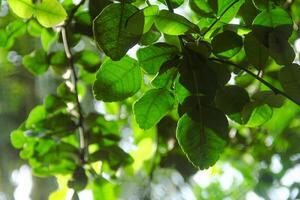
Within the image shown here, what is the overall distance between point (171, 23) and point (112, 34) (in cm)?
6

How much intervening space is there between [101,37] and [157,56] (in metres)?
0.07

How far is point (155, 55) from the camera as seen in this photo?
1.84 ft

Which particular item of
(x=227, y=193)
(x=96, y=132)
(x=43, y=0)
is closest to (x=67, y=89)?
(x=96, y=132)

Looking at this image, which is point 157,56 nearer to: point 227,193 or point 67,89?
point 67,89

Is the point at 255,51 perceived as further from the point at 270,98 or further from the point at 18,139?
the point at 18,139

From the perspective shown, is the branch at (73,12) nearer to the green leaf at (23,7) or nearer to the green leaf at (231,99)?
the green leaf at (23,7)

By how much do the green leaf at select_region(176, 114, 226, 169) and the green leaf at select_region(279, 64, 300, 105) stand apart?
9 cm

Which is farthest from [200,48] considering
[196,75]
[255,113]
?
[255,113]

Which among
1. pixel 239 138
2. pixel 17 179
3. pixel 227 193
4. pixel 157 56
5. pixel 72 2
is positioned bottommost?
pixel 17 179

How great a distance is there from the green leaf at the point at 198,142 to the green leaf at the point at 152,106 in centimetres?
5

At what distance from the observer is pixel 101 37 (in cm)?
53

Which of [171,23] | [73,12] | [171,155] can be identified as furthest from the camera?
[171,155]

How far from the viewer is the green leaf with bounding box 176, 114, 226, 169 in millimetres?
549

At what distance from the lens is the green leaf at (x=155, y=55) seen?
555mm
